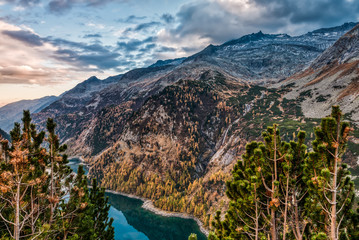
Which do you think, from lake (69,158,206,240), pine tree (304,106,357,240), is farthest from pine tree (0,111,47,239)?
lake (69,158,206,240)

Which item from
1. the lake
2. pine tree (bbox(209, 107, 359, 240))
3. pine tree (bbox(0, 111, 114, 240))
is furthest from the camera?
the lake

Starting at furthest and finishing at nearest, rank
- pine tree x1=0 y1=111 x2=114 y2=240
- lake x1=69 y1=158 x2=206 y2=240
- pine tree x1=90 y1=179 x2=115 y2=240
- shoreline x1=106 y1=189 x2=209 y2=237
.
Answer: lake x1=69 y1=158 x2=206 y2=240 → shoreline x1=106 y1=189 x2=209 y2=237 → pine tree x1=90 y1=179 x2=115 y2=240 → pine tree x1=0 y1=111 x2=114 y2=240

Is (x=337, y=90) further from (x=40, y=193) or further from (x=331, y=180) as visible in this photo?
(x=40, y=193)

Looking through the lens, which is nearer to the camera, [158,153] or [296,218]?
[296,218]

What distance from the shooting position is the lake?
101688mm

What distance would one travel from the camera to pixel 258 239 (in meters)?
13.4

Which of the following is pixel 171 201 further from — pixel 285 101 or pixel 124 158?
pixel 285 101

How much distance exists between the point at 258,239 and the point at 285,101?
193 m

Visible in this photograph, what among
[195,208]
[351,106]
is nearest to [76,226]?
[195,208]

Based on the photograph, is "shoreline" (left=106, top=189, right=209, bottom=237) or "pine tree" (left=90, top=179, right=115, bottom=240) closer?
"pine tree" (left=90, top=179, right=115, bottom=240)

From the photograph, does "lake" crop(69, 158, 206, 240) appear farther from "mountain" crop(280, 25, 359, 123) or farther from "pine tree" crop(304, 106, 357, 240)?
"mountain" crop(280, 25, 359, 123)

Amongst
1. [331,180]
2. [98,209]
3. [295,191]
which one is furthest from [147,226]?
[331,180]

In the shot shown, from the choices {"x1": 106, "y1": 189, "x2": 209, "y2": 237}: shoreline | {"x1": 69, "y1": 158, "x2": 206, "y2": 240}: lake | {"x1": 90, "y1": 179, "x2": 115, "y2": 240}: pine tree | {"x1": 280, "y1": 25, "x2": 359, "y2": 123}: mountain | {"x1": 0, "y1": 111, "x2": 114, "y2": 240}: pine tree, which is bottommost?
{"x1": 69, "y1": 158, "x2": 206, "y2": 240}: lake

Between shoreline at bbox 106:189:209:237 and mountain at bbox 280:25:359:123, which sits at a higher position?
mountain at bbox 280:25:359:123
